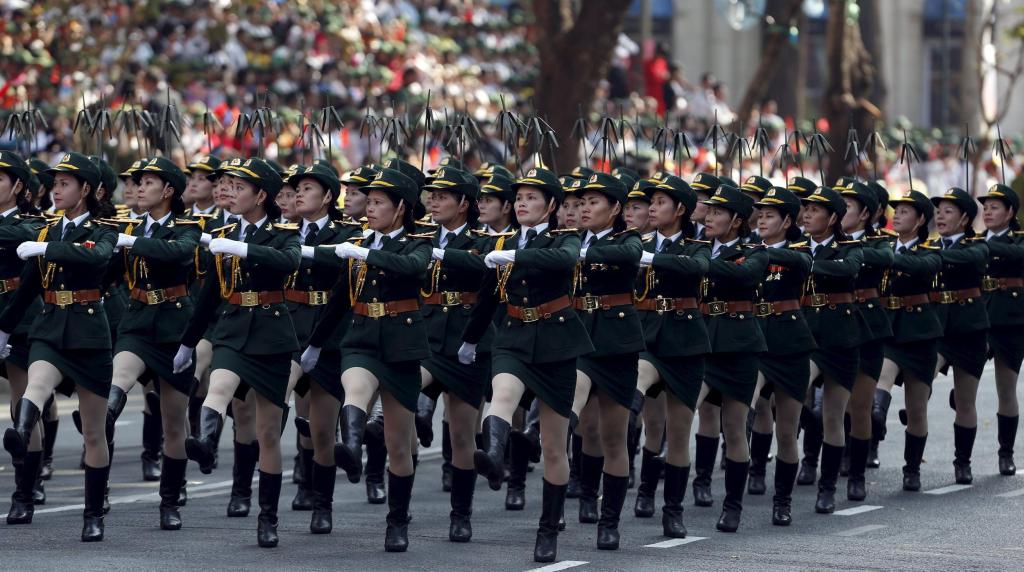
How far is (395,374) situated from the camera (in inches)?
395

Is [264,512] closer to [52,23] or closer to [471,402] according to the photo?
[471,402]

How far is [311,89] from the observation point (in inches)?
1050

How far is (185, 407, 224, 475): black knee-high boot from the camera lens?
9.88 metres

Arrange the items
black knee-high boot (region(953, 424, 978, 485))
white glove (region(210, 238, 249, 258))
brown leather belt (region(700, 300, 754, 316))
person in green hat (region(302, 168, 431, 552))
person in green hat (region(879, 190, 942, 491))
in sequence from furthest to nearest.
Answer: black knee-high boot (region(953, 424, 978, 485)) → person in green hat (region(879, 190, 942, 491)) → brown leather belt (region(700, 300, 754, 316)) → person in green hat (region(302, 168, 431, 552)) → white glove (region(210, 238, 249, 258))

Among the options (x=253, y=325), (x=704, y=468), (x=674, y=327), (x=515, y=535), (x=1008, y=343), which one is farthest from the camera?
(x=1008, y=343)

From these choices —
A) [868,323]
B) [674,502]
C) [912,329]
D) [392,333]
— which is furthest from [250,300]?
[912,329]

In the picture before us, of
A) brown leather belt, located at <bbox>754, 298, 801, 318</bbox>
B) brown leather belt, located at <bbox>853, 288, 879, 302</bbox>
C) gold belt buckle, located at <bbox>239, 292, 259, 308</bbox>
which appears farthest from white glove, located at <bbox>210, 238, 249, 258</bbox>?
brown leather belt, located at <bbox>853, 288, 879, 302</bbox>

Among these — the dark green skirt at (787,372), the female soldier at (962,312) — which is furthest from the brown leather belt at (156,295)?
the female soldier at (962,312)

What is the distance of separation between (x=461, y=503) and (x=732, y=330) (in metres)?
1.88

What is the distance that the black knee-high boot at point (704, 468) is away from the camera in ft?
37.0

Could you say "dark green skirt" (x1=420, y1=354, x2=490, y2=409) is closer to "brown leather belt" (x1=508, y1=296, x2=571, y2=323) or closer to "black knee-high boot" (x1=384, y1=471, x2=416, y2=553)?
"black knee-high boot" (x1=384, y1=471, x2=416, y2=553)

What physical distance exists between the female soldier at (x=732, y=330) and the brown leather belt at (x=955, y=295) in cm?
235

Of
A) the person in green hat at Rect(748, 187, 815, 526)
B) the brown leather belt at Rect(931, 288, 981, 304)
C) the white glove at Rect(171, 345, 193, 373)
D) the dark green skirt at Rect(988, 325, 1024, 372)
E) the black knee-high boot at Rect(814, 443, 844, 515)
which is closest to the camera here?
the white glove at Rect(171, 345, 193, 373)

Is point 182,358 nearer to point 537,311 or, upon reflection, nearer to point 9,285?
point 9,285
